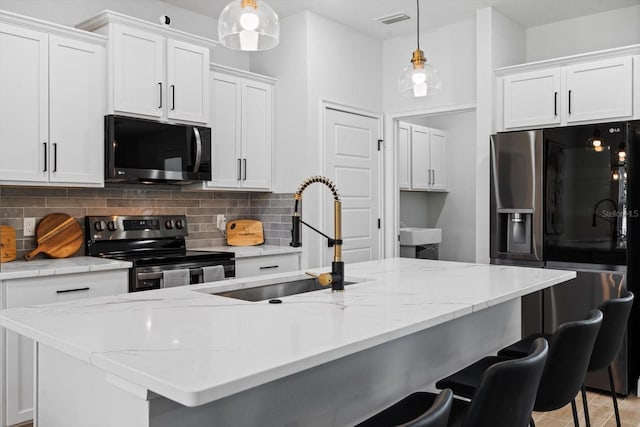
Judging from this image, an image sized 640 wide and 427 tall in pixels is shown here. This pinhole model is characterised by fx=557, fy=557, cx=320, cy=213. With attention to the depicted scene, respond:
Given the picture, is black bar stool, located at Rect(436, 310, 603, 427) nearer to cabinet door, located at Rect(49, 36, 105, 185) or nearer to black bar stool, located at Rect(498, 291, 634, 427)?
black bar stool, located at Rect(498, 291, 634, 427)

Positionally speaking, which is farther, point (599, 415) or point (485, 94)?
point (485, 94)

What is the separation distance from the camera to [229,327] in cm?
158

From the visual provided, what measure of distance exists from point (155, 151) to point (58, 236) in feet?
2.71

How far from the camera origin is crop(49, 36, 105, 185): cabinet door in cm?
333

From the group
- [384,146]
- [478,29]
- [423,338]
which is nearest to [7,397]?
[423,338]

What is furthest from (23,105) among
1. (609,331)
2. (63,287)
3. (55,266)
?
(609,331)

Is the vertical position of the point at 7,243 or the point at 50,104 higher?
the point at 50,104

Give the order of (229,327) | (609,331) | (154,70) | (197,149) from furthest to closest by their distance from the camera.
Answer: (197,149)
(154,70)
(609,331)
(229,327)

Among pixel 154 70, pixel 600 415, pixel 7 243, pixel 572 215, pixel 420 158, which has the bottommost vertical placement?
pixel 600 415

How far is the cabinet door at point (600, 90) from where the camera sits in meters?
3.76

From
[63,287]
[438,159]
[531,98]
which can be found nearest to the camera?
[63,287]

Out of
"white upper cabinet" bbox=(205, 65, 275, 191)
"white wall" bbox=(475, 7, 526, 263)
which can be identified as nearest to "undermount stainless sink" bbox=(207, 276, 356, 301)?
"white upper cabinet" bbox=(205, 65, 275, 191)

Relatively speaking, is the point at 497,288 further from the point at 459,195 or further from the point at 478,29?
the point at 459,195

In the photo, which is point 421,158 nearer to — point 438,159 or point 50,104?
point 438,159
